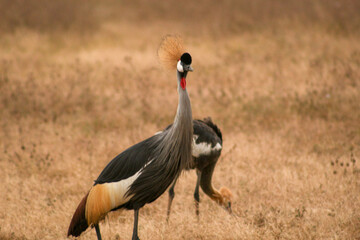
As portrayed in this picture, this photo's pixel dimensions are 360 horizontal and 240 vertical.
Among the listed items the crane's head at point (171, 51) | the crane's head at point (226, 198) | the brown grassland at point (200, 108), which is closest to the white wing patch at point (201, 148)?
the crane's head at point (226, 198)

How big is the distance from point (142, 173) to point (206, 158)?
112cm

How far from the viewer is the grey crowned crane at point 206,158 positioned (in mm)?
4750

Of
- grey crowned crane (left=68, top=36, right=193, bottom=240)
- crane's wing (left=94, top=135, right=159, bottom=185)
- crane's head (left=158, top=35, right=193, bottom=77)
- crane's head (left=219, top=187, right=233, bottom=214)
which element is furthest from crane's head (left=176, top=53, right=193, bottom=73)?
crane's head (left=219, top=187, right=233, bottom=214)

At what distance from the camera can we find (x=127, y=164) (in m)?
3.85

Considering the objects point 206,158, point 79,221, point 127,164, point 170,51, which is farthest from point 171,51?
point 79,221

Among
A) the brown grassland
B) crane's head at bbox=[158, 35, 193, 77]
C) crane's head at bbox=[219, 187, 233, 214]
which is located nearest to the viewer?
crane's head at bbox=[158, 35, 193, 77]

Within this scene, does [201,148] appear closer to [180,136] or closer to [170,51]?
[180,136]

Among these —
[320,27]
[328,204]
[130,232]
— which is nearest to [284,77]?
[320,27]

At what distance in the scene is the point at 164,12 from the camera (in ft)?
47.1

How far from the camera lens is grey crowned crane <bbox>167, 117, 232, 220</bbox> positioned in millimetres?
4750

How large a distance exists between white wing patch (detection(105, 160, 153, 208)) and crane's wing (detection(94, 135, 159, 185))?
1.2 inches

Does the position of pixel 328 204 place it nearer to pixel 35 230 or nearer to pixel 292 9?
pixel 35 230

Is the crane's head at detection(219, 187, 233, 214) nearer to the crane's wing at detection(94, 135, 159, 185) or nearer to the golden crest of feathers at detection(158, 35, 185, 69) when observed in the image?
the crane's wing at detection(94, 135, 159, 185)

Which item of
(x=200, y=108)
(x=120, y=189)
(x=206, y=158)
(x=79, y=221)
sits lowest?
(x=79, y=221)
